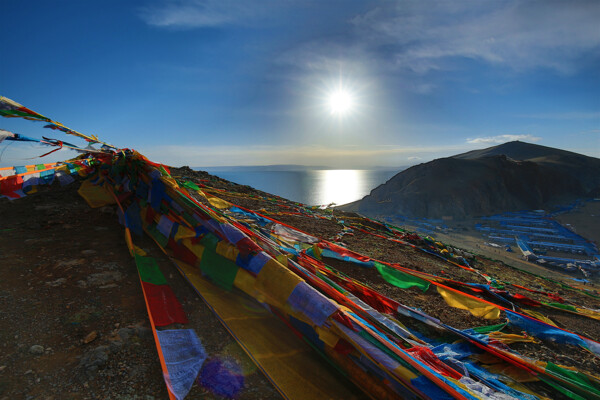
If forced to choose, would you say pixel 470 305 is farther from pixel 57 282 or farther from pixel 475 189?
pixel 475 189

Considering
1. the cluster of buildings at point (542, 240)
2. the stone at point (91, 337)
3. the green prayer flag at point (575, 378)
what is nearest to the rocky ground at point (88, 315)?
the stone at point (91, 337)

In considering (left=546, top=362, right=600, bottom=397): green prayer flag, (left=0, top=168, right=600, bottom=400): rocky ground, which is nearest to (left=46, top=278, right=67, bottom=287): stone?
(left=0, top=168, right=600, bottom=400): rocky ground

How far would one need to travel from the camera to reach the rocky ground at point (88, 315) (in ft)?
6.55

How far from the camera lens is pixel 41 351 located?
219cm

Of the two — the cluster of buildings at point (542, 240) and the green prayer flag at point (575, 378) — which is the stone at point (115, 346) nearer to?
the green prayer flag at point (575, 378)

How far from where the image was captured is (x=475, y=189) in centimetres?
5891

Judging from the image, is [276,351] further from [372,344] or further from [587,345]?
[587,345]

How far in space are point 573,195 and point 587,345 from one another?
296 feet

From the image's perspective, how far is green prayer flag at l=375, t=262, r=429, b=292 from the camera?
16.5ft

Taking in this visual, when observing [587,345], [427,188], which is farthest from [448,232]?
[587,345]

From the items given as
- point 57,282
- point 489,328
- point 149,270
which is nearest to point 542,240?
point 489,328

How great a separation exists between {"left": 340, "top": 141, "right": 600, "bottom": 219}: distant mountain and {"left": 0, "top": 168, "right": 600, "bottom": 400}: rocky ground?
58549 mm

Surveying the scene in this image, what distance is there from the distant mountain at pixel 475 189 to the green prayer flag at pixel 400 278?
57303 millimetres

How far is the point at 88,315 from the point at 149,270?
2.91ft
